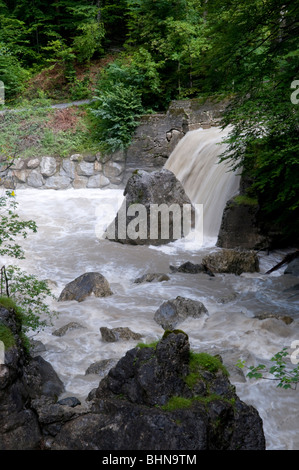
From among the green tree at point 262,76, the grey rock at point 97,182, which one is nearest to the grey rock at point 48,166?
the grey rock at point 97,182

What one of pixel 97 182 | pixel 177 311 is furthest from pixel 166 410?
pixel 97 182

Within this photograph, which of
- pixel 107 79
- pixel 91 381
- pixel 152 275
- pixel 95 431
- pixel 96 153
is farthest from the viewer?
pixel 107 79

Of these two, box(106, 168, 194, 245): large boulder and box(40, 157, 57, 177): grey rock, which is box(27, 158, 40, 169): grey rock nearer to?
box(40, 157, 57, 177): grey rock

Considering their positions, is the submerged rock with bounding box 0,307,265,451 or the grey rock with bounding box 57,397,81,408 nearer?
the submerged rock with bounding box 0,307,265,451

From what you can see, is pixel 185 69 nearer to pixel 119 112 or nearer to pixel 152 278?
pixel 119 112

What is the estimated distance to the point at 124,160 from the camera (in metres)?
16.1

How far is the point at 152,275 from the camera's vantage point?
849 cm

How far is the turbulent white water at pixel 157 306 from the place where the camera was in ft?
15.4

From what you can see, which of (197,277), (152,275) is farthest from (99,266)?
(197,277)

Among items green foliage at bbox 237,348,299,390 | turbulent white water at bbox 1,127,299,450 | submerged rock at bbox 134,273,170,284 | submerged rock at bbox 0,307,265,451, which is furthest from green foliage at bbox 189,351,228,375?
submerged rock at bbox 134,273,170,284

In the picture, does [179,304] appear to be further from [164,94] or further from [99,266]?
[164,94]

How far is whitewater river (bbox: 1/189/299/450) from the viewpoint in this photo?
Result: 468cm

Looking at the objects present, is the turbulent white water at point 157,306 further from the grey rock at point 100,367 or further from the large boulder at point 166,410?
the large boulder at point 166,410
